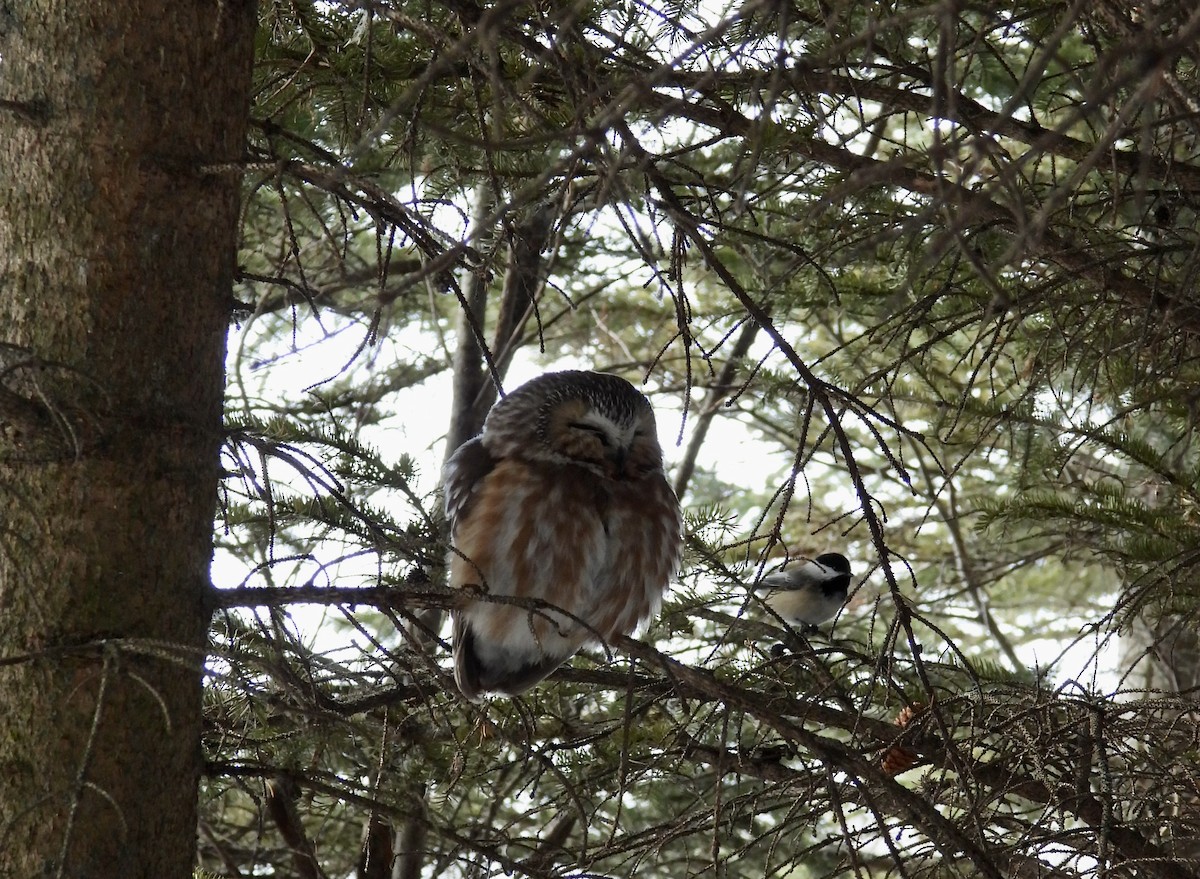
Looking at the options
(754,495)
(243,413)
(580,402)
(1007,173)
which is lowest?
(1007,173)

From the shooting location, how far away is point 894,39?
11.0 ft

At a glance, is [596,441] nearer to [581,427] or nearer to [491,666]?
[581,427]

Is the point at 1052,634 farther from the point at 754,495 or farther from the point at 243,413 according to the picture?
the point at 243,413

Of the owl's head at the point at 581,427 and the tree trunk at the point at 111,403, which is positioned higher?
the owl's head at the point at 581,427

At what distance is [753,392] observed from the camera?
5.27 meters

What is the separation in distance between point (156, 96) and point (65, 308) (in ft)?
1.44

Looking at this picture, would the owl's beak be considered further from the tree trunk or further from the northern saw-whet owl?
the tree trunk

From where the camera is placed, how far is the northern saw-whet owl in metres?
3.47

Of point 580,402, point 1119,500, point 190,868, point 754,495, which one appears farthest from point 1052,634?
point 190,868

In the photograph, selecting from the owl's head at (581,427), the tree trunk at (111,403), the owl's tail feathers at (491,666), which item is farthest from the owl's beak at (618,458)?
the tree trunk at (111,403)

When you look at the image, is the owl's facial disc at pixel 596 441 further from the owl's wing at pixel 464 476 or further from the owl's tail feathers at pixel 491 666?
the owl's tail feathers at pixel 491 666

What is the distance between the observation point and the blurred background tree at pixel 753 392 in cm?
216

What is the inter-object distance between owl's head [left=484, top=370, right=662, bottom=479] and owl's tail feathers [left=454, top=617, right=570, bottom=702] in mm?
550

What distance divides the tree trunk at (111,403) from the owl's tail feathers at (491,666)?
1.35 meters
